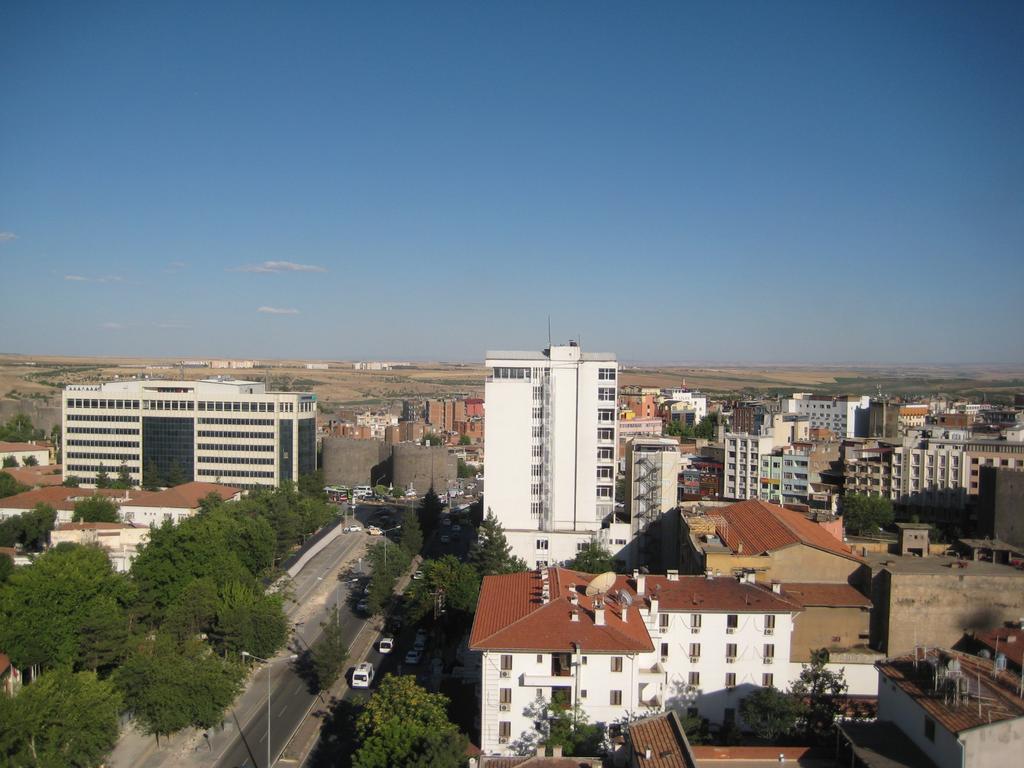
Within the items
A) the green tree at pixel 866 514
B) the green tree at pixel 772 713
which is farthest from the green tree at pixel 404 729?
the green tree at pixel 866 514

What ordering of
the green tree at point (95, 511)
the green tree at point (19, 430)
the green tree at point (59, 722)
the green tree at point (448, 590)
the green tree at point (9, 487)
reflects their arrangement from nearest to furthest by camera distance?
the green tree at point (59, 722)
the green tree at point (448, 590)
the green tree at point (95, 511)
the green tree at point (9, 487)
the green tree at point (19, 430)

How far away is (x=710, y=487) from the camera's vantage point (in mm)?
56188

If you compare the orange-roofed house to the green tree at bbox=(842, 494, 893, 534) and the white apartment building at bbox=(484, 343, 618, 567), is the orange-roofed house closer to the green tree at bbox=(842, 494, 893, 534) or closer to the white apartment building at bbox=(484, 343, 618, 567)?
the white apartment building at bbox=(484, 343, 618, 567)

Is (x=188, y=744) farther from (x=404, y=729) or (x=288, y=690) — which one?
(x=404, y=729)

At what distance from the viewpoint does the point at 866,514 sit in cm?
4206

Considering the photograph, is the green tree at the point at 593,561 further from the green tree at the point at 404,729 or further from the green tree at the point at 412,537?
the green tree at the point at 404,729

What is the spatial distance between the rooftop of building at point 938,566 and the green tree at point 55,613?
63.2 ft

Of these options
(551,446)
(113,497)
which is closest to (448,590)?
(551,446)

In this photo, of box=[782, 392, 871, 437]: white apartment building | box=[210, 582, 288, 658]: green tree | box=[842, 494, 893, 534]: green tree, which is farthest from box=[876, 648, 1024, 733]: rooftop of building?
box=[782, 392, 871, 437]: white apartment building

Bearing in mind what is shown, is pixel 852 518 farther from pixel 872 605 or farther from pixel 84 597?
pixel 84 597

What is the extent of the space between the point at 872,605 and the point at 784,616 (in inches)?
118

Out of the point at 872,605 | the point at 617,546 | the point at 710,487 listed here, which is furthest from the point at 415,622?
the point at 710,487

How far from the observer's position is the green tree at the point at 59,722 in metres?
16.1

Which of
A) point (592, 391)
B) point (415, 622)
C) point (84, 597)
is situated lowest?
point (415, 622)
